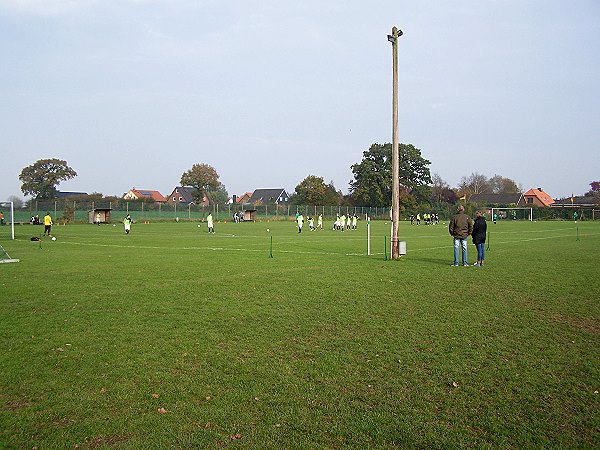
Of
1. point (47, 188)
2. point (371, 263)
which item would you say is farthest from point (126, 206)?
point (371, 263)

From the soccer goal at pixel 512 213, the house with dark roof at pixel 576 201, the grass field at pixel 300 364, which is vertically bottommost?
the grass field at pixel 300 364

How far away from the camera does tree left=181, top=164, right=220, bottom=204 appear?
10538cm

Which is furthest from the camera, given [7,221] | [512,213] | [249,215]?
[512,213]

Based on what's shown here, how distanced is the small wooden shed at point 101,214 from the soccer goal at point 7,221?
8448 millimetres

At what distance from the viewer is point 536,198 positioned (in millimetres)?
128875

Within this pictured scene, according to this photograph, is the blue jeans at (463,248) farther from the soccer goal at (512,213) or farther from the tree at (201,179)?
the tree at (201,179)

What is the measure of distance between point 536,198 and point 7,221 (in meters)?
114

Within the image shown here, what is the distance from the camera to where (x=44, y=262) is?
18688 mm

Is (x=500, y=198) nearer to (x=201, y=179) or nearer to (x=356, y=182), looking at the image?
(x=356, y=182)

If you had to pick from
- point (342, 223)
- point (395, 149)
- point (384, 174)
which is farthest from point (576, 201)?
point (395, 149)

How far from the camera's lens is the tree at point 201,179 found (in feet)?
346

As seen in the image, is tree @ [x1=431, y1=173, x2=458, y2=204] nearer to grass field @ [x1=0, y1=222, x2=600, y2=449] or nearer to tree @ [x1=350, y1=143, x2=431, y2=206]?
tree @ [x1=350, y1=143, x2=431, y2=206]

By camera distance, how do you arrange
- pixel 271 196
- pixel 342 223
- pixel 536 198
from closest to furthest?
pixel 342 223
pixel 536 198
pixel 271 196

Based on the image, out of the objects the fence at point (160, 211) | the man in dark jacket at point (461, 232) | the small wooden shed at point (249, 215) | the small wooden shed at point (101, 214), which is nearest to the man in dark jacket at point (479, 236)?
the man in dark jacket at point (461, 232)
